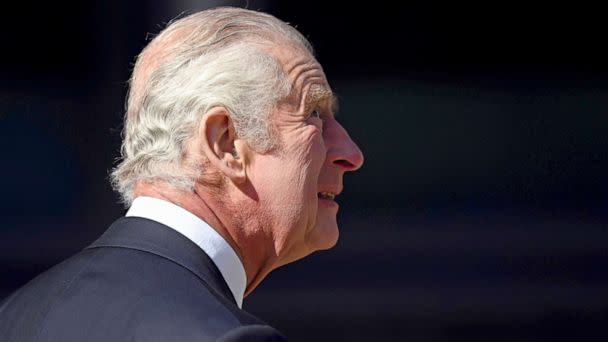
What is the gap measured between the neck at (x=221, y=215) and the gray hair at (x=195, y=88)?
2 centimetres

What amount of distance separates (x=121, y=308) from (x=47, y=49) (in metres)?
5.26

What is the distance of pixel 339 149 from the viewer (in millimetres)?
1849

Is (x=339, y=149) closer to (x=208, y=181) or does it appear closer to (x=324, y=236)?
(x=324, y=236)

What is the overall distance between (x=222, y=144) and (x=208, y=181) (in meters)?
0.06

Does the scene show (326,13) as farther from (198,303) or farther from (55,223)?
(198,303)

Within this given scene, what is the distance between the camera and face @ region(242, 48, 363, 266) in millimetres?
1703

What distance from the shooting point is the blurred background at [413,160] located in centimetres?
600

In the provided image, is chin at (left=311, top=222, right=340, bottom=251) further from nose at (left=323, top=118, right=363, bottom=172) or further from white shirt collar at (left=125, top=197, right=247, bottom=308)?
white shirt collar at (left=125, top=197, right=247, bottom=308)

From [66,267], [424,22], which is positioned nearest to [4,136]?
[424,22]

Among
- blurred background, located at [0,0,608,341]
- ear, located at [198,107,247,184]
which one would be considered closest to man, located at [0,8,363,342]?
ear, located at [198,107,247,184]

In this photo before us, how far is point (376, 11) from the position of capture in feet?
21.0

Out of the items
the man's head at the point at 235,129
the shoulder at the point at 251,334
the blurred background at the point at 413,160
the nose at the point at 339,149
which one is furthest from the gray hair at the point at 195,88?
the blurred background at the point at 413,160

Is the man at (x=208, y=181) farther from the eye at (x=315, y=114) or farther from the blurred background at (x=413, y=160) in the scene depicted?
the blurred background at (x=413, y=160)

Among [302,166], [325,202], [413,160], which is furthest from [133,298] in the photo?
[413,160]
